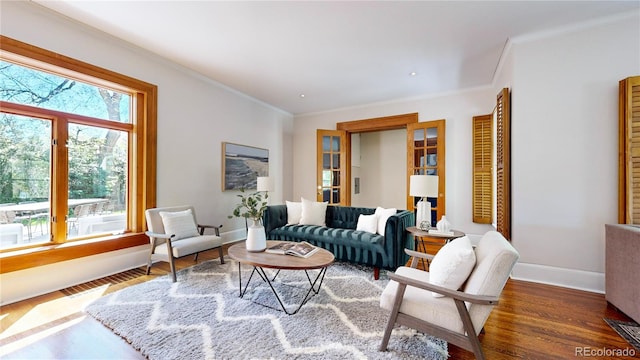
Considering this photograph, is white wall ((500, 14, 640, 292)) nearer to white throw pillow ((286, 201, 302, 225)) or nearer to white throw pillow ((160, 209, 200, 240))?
white throw pillow ((286, 201, 302, 225))

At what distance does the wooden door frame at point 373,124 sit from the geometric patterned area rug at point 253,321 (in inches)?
124

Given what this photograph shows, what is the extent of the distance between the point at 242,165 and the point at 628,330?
197 inches

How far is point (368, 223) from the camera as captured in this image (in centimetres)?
338

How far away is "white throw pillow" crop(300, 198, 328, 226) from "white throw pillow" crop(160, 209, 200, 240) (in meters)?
1.50

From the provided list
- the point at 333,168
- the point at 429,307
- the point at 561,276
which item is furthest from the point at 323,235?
the point at 561,276

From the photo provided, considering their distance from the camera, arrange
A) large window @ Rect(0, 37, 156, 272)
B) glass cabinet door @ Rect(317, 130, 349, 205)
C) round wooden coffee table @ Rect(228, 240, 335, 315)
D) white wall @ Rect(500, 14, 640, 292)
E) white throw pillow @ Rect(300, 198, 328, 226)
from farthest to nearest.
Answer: glass cabinet door @ Rect(317, 130, 349, 205), white throw pillow @ Rect(300, 198, 328, 226), white wall @ Rect(500, 14, 640, 292), large window @ Rect(0, 37, 156, 272), round wooden coffee table @ Rect(228, 240, 335, 315)

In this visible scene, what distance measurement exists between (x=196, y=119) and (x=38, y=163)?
188 cm

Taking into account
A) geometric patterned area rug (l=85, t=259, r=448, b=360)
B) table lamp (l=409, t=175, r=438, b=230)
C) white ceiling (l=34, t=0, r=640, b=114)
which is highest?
white ceiling (l=34, t=0, r=640, b=114)

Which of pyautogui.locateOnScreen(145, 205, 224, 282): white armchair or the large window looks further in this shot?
pyautogui.locateOnScreen(145, 205, 224, 282): white armchair

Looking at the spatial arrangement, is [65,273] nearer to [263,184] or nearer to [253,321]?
[253,321]

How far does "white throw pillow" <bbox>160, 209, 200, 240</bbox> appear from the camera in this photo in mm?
3164

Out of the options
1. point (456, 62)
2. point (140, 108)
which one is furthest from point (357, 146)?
point (140, 108)

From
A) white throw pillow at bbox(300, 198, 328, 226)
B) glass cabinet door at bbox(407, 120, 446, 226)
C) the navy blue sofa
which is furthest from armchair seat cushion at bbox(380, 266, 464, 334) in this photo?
glass cabinet door at bbox(407, 120, 446, 226)

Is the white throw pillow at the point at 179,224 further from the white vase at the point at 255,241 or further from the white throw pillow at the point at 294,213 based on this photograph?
the white throw pillow at the point at 294,213
